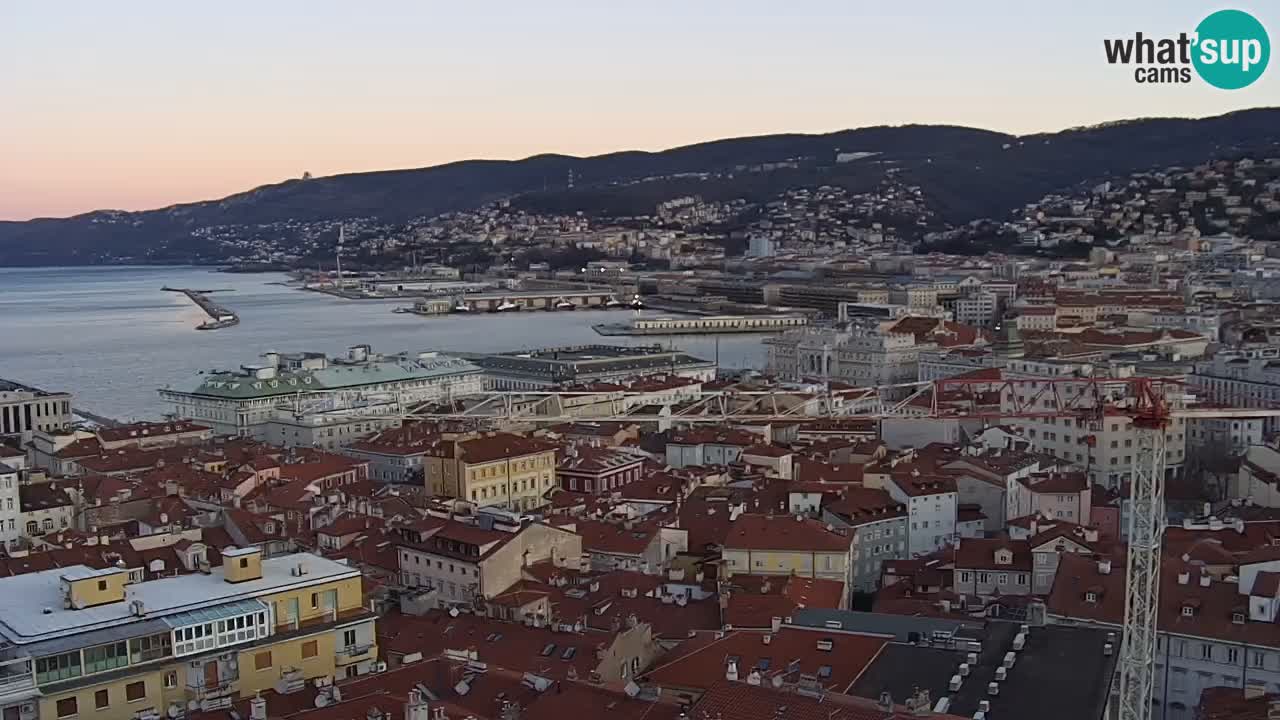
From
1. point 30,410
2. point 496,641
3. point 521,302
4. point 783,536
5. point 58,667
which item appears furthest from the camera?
point 521,302

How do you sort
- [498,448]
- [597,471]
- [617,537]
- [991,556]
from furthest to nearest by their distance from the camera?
[597,471], [498,448], [617,537], [991,556]

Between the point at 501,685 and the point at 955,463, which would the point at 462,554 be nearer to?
the point at 501,685

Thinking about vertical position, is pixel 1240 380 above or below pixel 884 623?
below

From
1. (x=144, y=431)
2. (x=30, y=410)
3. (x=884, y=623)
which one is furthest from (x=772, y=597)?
(x=30, y=410)

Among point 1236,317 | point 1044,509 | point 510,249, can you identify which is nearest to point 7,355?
point 1236,317

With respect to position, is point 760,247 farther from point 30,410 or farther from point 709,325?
point 30,410

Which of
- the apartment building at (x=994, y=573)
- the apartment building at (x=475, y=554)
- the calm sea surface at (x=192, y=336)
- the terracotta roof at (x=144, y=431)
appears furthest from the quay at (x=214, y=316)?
the apartment building at (x=994, y=573)

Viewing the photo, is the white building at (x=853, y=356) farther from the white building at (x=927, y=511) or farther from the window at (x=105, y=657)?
the window at (x=105, y=657)
